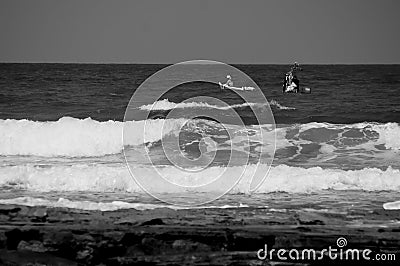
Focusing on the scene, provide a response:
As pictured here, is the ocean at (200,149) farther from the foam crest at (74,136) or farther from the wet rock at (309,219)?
the wet rock at (309,219)

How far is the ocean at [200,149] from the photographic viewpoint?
1056 cm

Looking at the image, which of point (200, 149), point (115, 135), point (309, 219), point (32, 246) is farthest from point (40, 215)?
point (115, 135)

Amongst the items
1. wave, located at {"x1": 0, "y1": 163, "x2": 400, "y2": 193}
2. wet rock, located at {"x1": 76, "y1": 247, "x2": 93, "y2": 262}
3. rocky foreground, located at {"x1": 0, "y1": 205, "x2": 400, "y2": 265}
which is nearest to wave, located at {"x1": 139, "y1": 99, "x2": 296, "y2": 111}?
wave, located at {"x1": 0, "y1": 163, "x2": 400, "y2": 193}

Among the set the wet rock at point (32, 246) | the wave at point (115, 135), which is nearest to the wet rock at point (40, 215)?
the wet rock at point (32, 246)

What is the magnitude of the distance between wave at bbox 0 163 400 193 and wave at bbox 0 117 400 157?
3.86 m

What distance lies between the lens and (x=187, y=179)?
1213cm

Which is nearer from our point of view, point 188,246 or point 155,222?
point 188,246

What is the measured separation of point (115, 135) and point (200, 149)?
3268 millimetres

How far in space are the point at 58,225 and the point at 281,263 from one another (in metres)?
2.29

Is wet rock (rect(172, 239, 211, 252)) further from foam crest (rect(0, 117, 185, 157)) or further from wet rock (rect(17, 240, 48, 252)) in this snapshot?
foam crest (rect(0, 117, 185, 157))

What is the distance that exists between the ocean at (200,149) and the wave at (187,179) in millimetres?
23

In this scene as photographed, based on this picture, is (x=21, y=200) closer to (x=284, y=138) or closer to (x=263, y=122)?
(x=284, y=138)

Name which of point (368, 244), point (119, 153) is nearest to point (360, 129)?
point (119, 153)

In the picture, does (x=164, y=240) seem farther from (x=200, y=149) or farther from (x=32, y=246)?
(x=200, y=149)
